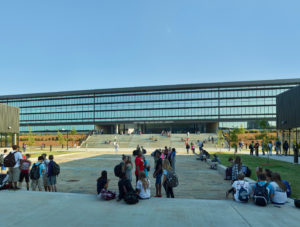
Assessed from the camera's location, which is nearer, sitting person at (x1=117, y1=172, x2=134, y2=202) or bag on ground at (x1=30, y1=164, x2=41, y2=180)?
sitting person at (x1=117, y1=172, x2=134, y2=202)

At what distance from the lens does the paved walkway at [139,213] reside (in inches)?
213

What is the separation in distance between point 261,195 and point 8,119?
44763 millimetres

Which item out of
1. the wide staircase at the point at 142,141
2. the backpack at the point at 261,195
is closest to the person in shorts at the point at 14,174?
the backpack at the point at 261,195

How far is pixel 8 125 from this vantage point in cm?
4000

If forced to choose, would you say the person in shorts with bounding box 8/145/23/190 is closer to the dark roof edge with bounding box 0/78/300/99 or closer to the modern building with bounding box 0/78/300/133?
the modern building with bounding box 0/78/300/133

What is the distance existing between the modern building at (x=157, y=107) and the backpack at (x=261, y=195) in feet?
208

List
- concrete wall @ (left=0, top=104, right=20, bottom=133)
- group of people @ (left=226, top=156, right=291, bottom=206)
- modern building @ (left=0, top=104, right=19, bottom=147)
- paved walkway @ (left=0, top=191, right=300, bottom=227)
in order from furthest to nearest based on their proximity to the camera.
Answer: modern building @ (left=0, top=104, right=19, bottom=147)
concrete wall @ (left=0, top=104, right=20, bottom=133)
group of people @ (left=226, top=156, right=291, bottom=206)
paved walkway @ (left=0, top=191, right=300, bottom=227)

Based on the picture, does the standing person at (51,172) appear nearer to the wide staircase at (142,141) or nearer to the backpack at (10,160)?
the backpack at (10,160)

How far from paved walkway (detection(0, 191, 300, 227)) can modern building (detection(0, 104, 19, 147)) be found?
125ft

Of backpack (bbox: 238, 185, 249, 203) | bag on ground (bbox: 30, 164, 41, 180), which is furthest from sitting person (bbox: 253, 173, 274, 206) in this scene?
bag on ground (bbox: 30, 164, 41, 180)

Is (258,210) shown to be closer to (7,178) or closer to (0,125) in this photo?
(7,178)

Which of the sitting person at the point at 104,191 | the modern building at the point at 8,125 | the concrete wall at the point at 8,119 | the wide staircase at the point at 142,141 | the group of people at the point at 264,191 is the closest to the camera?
the group of people at the point at 264,191

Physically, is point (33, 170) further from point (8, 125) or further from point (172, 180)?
point (8, 125)

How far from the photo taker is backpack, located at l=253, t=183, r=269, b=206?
663cm
